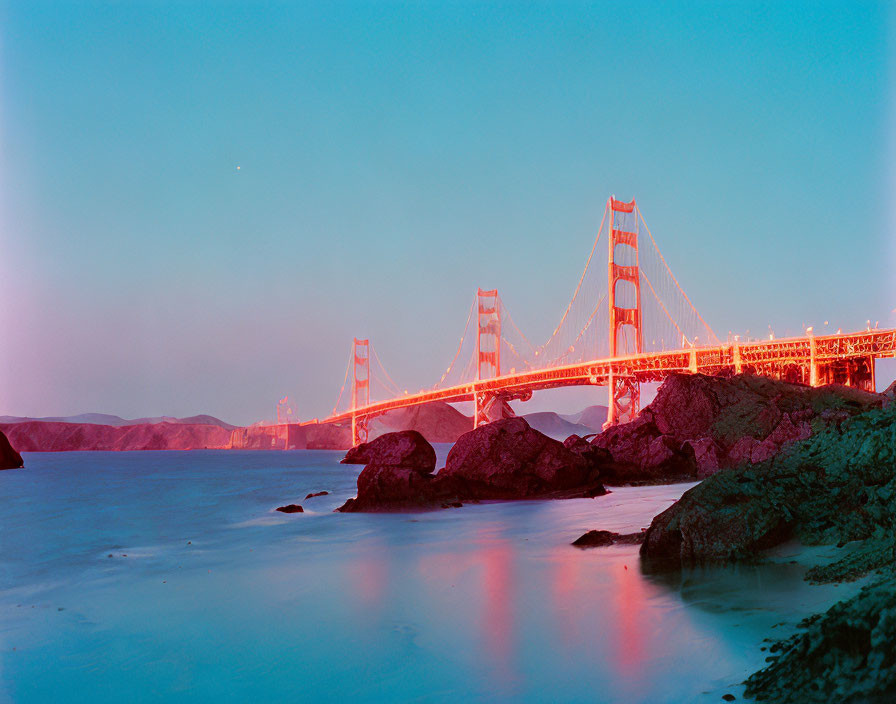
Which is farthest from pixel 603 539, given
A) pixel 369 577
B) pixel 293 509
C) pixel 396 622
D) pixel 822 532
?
pixel 293 509

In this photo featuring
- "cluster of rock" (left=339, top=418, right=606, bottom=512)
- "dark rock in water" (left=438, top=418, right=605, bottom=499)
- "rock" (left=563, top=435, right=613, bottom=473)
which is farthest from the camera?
"rock" (left=563, top=435, right=613, bottom=473)

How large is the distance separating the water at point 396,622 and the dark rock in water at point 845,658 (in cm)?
46

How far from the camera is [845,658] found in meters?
2.92

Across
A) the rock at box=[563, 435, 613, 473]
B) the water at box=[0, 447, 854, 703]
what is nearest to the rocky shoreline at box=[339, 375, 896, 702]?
the rock at box=[563, 435, 613, 473]

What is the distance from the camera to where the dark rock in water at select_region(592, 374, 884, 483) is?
1606 cm

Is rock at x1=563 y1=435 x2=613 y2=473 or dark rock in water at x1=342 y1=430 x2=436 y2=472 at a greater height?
dark rock in water at x1=342 y1=430 x2=436 y2=472

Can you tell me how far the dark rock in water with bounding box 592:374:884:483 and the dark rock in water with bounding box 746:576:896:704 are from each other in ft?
37.4

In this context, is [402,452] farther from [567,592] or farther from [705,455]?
[567,592]

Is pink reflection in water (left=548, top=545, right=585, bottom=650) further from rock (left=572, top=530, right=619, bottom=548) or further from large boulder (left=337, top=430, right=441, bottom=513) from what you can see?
large boulder (left=337, top=430, right=441, bottom=513)

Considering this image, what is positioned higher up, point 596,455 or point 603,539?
point 596,455

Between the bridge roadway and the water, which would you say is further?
the bridge roadway

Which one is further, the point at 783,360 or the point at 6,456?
the point at 6,456

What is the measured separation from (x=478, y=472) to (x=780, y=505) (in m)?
9.14

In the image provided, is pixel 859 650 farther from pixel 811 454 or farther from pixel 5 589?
pixel 5 589
